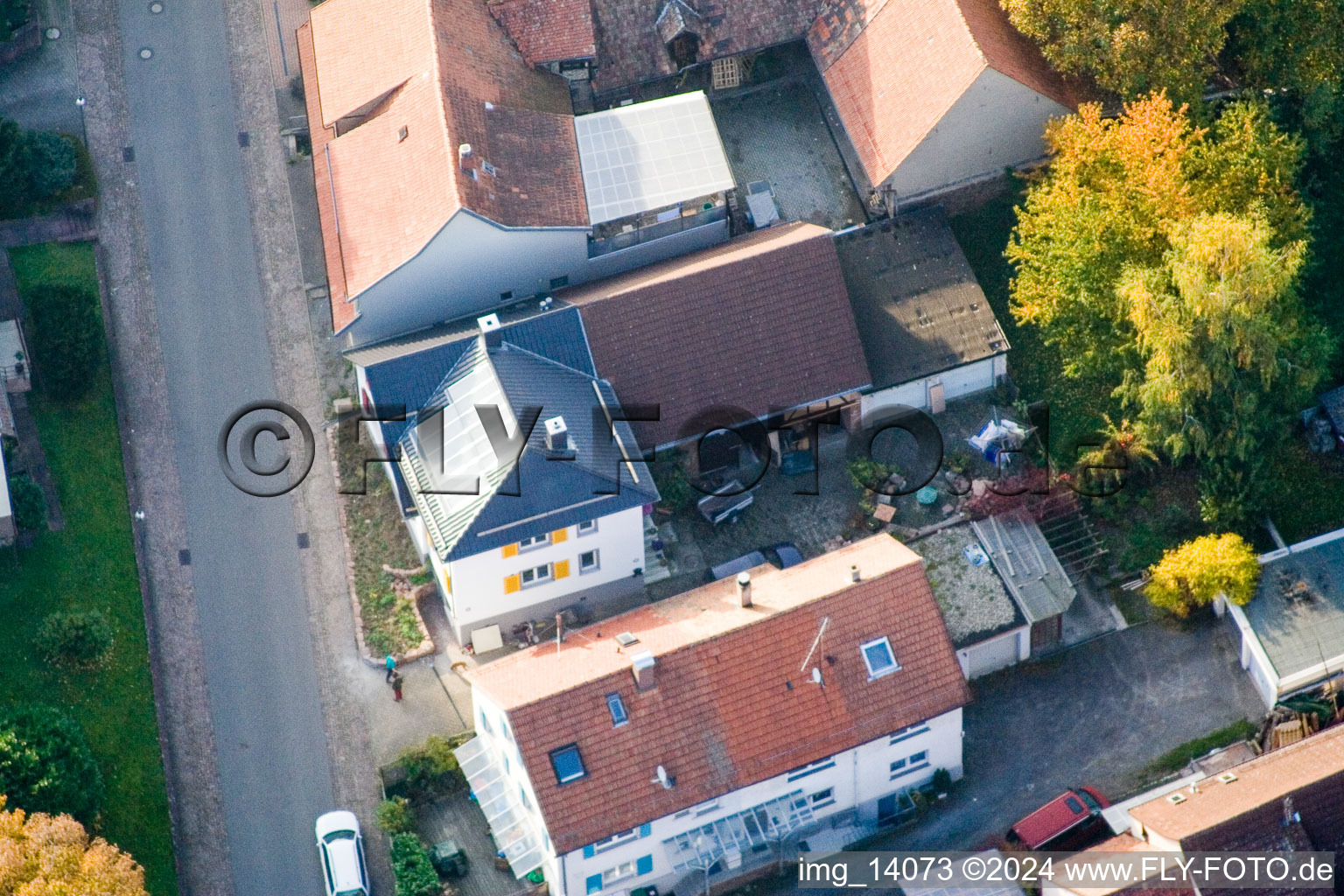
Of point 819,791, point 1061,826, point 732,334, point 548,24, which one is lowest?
point 1061,826

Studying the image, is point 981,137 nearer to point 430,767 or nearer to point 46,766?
point 430,767

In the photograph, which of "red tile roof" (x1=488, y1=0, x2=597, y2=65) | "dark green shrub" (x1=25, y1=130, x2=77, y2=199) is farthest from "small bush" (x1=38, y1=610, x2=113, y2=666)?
"red tile roof" (x1=488, y1=0, x2=597, y2=65)

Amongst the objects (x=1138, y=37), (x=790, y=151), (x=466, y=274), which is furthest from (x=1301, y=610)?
(x=466, y=274)

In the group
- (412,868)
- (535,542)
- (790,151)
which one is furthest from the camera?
(790,151)

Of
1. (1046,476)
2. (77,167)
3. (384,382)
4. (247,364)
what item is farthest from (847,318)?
(77,167)

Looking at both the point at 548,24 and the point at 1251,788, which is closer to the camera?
the point at 1251,788

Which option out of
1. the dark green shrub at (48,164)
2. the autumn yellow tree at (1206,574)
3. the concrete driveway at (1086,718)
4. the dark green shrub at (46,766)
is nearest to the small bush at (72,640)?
the dark green shrub at (46,766)
